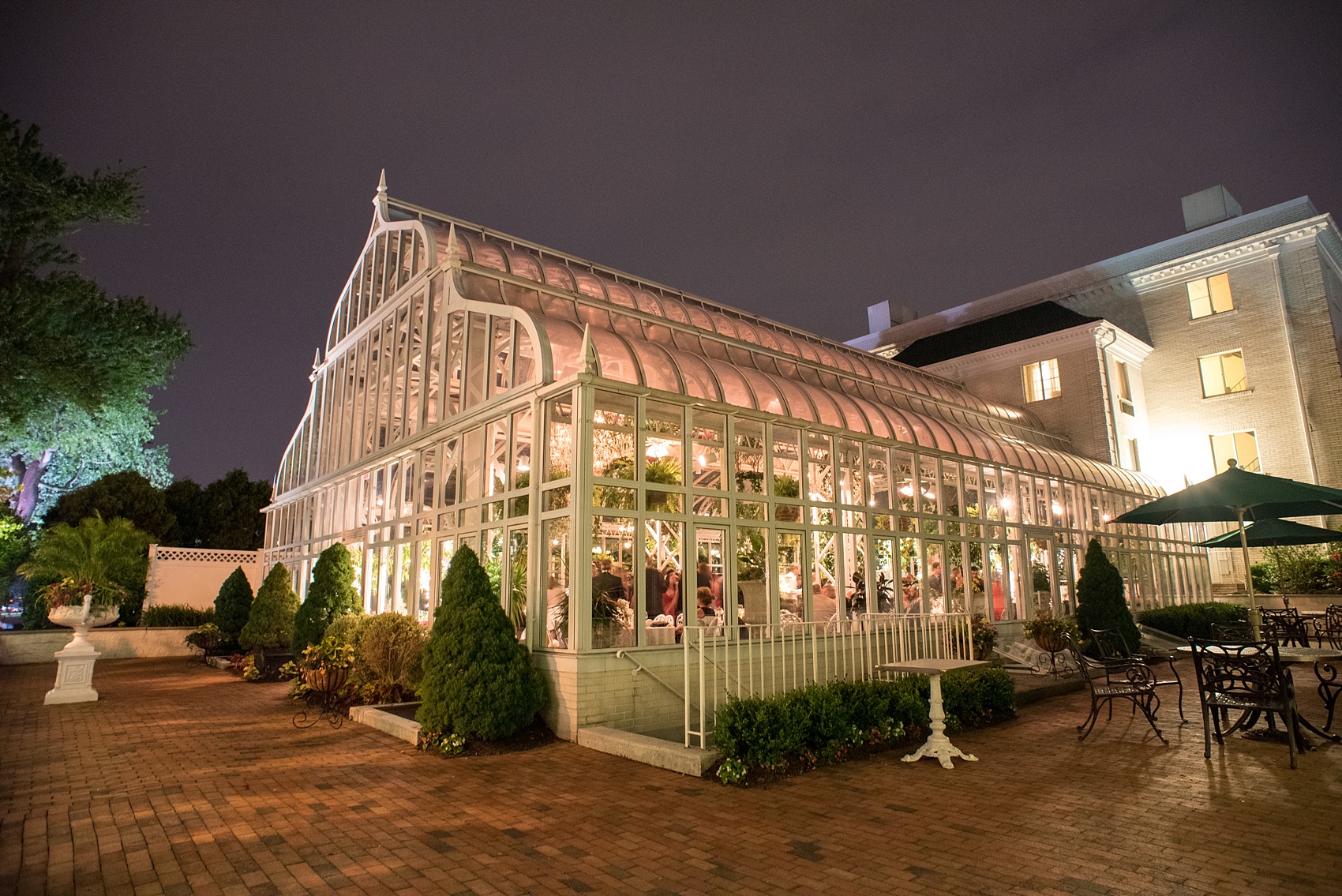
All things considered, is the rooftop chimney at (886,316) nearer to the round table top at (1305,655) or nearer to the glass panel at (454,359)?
the glass panel at (454,359)

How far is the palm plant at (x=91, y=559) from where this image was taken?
19.7m

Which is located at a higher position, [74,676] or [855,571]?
[855,571]

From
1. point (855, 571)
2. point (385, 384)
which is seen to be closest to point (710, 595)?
point (855, 571)

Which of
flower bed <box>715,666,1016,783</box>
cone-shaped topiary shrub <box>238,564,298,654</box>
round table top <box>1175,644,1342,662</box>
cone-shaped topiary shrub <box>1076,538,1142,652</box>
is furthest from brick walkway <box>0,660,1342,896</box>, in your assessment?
cone-shaped topiary shrub <box>238,564,298,654</box>

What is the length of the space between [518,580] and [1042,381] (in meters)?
21.6

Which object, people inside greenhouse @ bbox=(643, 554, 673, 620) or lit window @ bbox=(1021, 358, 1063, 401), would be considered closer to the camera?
people inside greenhouse @ bbox=(643, 554, 673, 620)

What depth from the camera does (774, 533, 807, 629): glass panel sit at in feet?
35.7

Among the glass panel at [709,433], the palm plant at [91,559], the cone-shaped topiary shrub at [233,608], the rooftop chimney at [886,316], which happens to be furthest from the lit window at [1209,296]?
the palm plant at [91,559]

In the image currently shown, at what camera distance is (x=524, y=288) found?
13.3 meters

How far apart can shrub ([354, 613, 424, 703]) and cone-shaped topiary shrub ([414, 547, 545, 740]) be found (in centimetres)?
246

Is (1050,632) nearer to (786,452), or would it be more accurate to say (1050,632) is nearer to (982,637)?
(982,637)

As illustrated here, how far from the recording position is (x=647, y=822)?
5324 mm

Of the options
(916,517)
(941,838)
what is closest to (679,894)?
(941,838)

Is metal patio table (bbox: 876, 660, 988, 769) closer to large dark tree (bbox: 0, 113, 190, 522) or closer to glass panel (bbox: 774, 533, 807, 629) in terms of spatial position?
glass panel (bbox: 774, 533, 807, 629)
